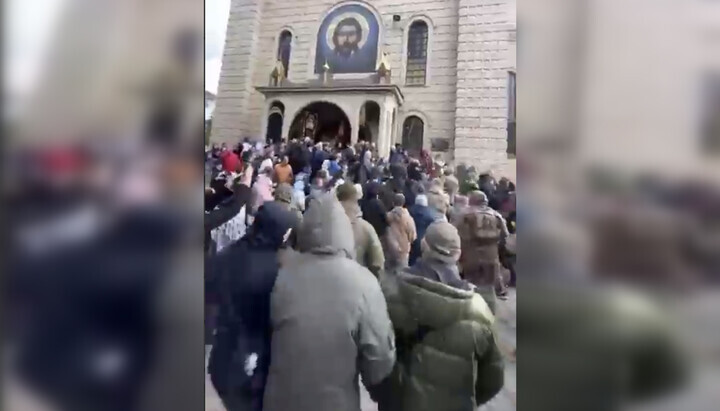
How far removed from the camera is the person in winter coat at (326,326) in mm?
2062

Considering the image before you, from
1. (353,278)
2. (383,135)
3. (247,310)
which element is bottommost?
(247,310)

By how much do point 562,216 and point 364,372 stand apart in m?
0.95

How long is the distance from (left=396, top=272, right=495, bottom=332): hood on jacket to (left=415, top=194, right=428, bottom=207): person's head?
0.91ft

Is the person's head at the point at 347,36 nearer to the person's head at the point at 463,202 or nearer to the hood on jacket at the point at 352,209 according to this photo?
the hood on jacket at the point at 352,209

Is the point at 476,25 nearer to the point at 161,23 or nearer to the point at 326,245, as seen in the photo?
the point at 326,245

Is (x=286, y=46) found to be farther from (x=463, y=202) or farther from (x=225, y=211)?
(x=463, y=202)

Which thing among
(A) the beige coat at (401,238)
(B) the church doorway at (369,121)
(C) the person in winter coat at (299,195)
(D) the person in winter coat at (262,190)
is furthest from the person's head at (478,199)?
(D) the person in winter coat at (262,190)

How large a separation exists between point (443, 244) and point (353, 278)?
37 cm

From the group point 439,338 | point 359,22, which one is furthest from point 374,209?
point 359,22

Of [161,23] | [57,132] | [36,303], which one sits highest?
[161,23]

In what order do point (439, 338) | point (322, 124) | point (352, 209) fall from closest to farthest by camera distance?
point (439, 338)
point (352, 209)
point (322, 124)

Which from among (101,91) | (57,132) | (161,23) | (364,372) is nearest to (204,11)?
(161,23)

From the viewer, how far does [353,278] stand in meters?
2.08

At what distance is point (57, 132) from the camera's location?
2.10m
